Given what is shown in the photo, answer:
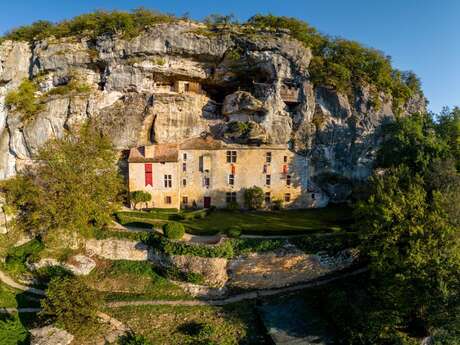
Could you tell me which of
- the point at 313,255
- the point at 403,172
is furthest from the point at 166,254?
the point at 403,172

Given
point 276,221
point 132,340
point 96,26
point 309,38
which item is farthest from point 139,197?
point 309,38

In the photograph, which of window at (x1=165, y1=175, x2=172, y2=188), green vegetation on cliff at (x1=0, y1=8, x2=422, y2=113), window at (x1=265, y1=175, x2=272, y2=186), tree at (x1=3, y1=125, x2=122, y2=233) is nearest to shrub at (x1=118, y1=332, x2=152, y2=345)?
tree at (x1=3, y1=125, x2=122, y2=233)

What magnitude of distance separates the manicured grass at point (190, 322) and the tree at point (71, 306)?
1831 millimetres

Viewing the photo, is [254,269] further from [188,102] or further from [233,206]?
[188,102]

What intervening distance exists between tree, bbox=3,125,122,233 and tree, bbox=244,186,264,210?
39.9 feet

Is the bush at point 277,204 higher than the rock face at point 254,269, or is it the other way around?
the bush at point 277,204

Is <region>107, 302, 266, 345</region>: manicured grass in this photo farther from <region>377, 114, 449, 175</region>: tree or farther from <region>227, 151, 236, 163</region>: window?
<region>377, 114, 449, 175</region>: tree

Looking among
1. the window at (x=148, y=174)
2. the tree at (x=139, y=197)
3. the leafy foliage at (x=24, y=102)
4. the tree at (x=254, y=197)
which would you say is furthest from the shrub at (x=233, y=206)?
the leafy foliage at (x=24, y=102)

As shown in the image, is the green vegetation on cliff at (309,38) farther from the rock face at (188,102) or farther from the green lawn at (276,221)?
the green lawn at (276,221)

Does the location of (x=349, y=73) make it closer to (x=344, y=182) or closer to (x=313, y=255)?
(x=344, y=182)

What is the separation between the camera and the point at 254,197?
2825 centimetres

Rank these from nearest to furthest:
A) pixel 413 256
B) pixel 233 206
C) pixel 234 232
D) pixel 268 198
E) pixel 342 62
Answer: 1. pixel 413 256
2. pixel 234 232
3. pixel 233 206
4. pixel 268 198
5. pixel 342 62

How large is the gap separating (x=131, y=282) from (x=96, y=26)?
26641 millimetres

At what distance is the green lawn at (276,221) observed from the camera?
21172 mm
